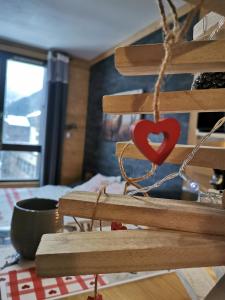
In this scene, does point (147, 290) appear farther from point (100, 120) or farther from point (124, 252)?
point (100, 120)

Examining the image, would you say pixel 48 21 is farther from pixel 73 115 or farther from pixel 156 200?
pixel 156 200

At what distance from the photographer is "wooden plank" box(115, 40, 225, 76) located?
0.36 meters

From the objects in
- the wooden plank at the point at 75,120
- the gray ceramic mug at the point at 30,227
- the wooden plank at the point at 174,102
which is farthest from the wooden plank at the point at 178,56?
the wooden plank at the point at 75,120

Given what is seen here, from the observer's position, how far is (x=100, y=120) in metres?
3.92

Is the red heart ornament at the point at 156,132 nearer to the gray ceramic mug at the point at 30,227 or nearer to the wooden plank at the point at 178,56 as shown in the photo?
the wooden plank at the point at 178,56

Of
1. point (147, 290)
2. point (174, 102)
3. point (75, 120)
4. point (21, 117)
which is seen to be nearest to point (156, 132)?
point (174, 102)

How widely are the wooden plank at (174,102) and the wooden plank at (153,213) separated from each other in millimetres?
145

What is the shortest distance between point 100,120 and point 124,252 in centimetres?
365

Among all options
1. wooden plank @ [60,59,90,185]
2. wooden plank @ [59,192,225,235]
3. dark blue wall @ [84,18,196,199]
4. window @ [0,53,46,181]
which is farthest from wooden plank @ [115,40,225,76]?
wooden plank @ [60,59,90,185]

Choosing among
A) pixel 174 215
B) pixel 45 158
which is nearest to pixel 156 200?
pixel 174 215

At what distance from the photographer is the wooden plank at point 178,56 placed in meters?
0.36

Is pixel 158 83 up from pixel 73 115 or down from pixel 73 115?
down

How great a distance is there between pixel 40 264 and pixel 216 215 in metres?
0.25

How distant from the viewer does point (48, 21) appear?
2.91 meters
